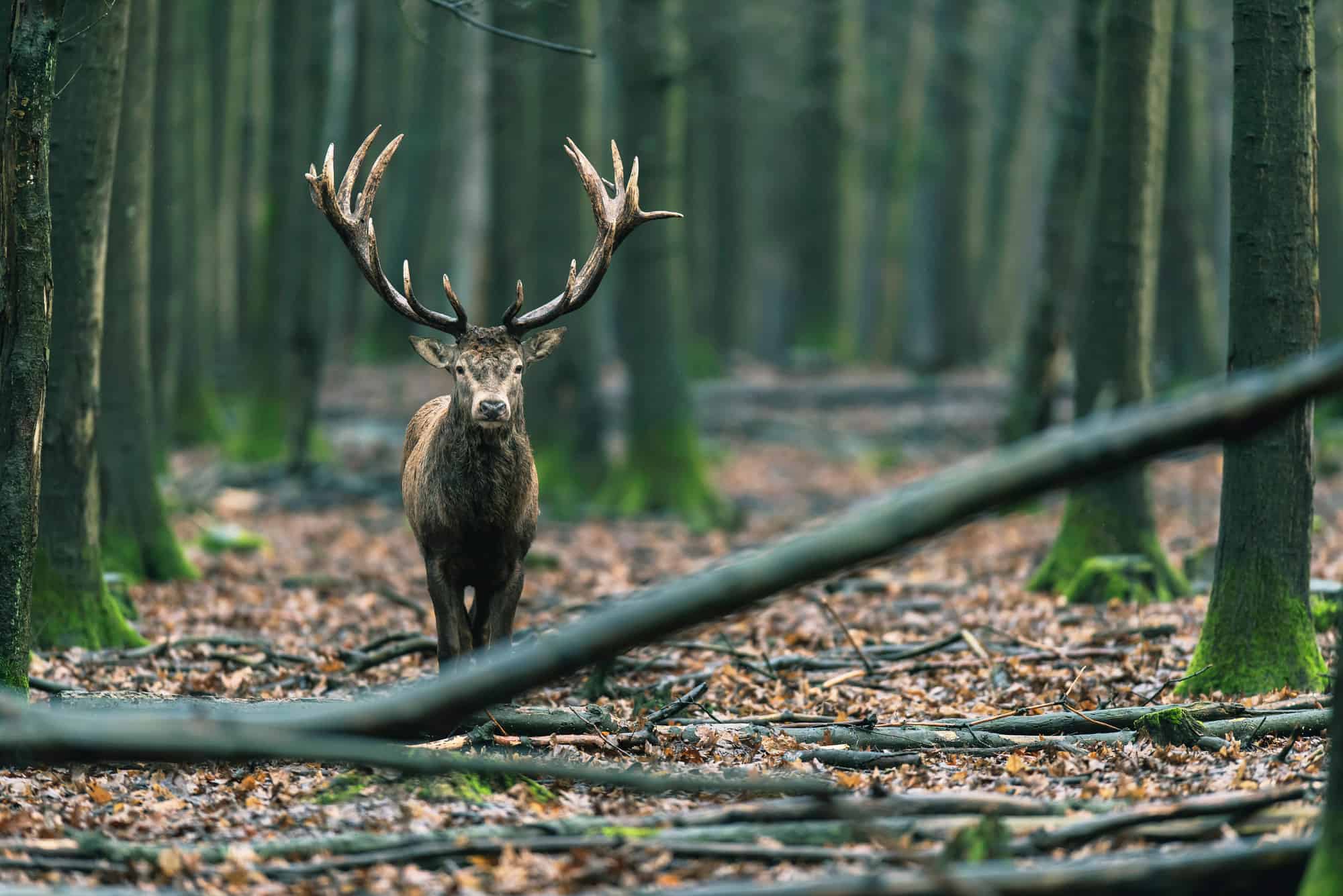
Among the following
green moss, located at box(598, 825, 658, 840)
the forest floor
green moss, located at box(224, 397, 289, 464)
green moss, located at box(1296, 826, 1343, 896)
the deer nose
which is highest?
the deer nose

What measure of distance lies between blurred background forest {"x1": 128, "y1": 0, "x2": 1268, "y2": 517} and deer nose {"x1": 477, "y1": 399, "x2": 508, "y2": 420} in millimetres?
2377

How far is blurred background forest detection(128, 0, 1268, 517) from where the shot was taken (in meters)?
17.7

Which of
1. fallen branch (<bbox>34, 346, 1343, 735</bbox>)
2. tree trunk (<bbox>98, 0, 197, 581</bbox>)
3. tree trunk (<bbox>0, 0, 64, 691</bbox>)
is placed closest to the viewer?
fallen branch (<bbox>34, 346, 1343, 735</bbox>)

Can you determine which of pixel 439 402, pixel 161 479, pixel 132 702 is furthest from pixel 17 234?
pixel 161 479

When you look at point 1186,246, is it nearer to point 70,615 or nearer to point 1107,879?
point 70,615

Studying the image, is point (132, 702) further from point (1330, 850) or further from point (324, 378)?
point (324, 378)

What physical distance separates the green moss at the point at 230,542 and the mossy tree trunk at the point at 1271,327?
1018 centimetres

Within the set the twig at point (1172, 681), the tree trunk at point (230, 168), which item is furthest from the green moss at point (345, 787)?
the tree trunk at point (230, 168)

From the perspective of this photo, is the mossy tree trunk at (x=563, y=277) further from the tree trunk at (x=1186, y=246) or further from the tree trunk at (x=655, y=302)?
the tree trunk at (x=1186, y=246)

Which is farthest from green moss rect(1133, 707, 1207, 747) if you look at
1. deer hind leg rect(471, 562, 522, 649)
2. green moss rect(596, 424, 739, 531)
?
green moss rect(596, 424, 739, 531)

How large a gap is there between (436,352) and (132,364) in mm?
5048

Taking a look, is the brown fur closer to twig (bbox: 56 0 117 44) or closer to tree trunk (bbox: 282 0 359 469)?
twig (bbox: 56 0 117 44)

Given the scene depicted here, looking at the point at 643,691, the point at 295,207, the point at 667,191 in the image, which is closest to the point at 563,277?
the point at 667,191

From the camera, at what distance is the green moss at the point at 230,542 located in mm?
14867
